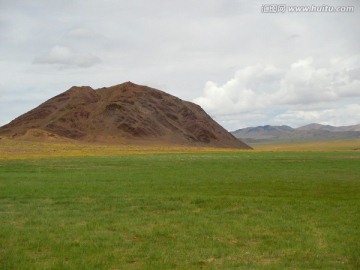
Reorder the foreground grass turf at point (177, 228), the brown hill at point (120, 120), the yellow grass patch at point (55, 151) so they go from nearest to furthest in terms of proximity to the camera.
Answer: the foreground grass turf at point (177, 228) < the yellow grass patch at point (55, 151) < the brown hill at point (120, 120)

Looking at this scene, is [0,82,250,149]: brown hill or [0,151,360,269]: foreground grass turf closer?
[0,151,360,269]: foreground grass turf

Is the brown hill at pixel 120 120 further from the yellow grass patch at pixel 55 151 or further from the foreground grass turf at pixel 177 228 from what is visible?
the foreground grass turf at pixel 177 228

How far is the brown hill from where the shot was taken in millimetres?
156625

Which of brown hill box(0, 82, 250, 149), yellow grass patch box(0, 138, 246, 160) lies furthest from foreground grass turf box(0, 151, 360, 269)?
brown hill box(0, 82, 250, 149)

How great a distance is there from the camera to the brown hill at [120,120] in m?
157

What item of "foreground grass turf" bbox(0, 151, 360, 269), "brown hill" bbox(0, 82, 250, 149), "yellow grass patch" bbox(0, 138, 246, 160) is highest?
"brown hill" bbox(0, 82, 250, 149)

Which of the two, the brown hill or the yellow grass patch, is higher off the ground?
the brown hill

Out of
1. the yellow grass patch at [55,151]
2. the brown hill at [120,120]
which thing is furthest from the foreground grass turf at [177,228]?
the brown hill at [120,120]

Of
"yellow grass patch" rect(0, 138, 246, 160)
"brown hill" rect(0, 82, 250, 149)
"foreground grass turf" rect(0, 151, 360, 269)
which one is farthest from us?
"brown hill" rect(0, 82, 250, 149)

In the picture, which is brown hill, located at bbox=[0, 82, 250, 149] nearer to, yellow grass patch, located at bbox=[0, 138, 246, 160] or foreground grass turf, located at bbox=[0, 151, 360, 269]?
yellow grass patch, located at bbox=[0, 138, 246, 160]

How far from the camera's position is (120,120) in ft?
541

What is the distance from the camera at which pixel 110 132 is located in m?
157

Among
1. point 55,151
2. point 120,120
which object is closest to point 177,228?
point 55,151

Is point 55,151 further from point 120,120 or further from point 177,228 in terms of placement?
point 177,228
